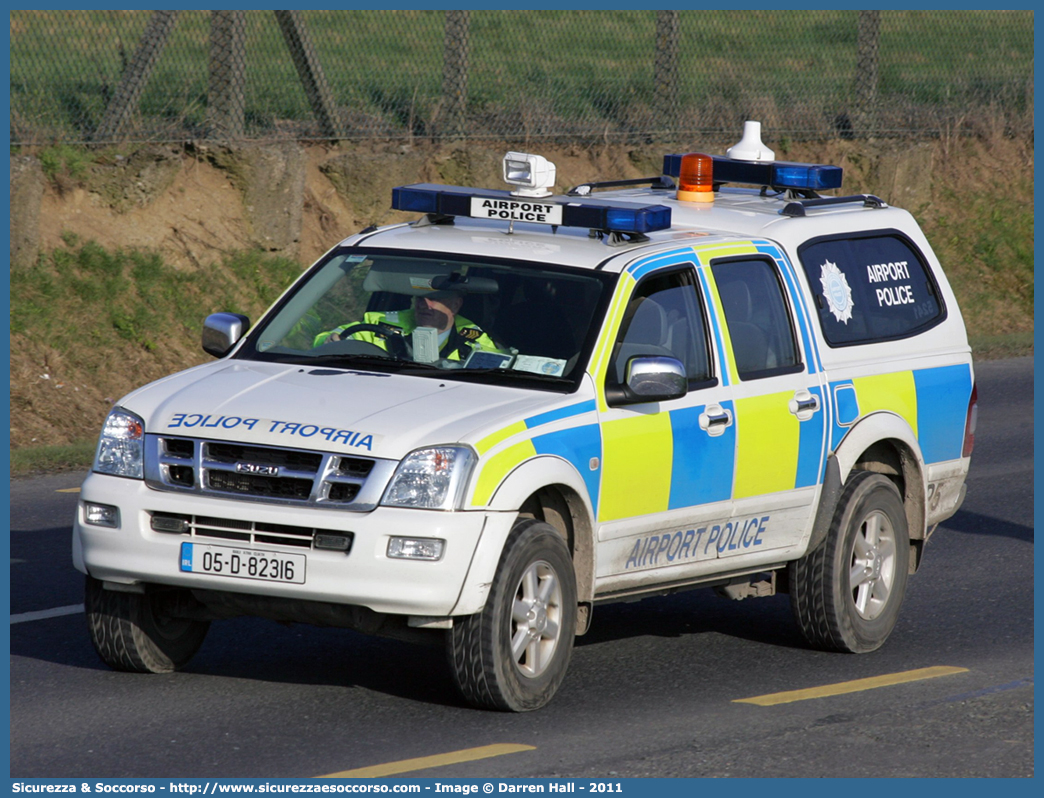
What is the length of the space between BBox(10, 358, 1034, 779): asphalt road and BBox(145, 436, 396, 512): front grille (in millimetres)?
864

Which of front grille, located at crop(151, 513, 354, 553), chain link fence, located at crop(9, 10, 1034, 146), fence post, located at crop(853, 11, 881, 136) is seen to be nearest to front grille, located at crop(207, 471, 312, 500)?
front grille, located at crop(151, 513, 354, 553)

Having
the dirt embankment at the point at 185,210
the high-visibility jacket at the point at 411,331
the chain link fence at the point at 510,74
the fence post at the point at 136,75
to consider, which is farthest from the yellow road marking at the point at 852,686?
the fence post at the point at 136,75

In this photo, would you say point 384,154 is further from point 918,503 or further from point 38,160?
point 918,503

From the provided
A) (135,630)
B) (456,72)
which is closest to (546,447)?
(135,630)

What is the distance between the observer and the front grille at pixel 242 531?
6105mm

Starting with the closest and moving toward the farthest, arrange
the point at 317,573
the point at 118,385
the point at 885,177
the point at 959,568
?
1. the point at 317,573
2. the point at 959,568
3. the point at 118,385
4. the point at 885,177

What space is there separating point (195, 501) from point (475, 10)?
15.4m

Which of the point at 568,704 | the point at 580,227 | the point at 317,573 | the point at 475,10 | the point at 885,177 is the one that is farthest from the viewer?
the point at 885,177

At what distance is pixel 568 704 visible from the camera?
6703 mm

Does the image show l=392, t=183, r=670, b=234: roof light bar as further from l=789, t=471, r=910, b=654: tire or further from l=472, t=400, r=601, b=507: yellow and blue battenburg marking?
l=789, t=471, r=910, b=654: tire

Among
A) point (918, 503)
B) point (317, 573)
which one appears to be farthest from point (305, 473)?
point (918, 503)

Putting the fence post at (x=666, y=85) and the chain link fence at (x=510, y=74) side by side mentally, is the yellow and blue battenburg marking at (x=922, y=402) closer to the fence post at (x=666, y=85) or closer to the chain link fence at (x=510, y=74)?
the chain link fence at (x=510, y=74)

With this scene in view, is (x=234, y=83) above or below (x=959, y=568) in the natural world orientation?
above

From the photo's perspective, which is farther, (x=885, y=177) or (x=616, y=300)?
(x=885, y=177)
